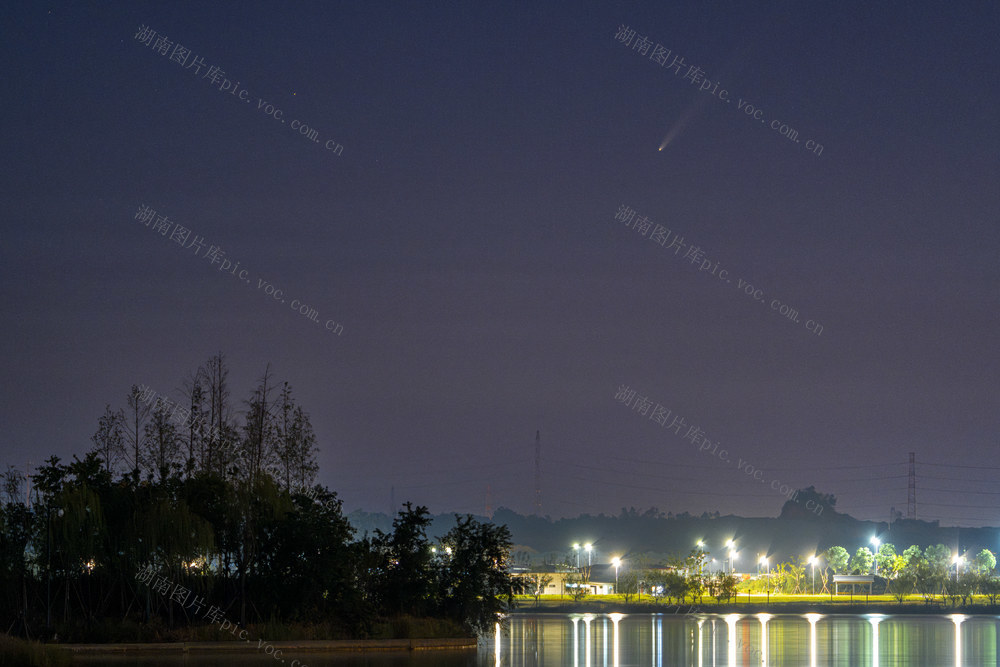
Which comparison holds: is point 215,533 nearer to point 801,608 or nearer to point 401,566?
point 401,566

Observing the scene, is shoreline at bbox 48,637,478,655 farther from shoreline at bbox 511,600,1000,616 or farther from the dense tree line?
shoreline at bbox 511,600,1000,616

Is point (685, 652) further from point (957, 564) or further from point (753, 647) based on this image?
point (957, 564)

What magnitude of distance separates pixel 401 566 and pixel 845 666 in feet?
51.0

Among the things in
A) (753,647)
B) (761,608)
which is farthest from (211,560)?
(761,608)

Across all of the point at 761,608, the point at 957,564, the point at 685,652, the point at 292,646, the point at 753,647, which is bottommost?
the point at 761,608

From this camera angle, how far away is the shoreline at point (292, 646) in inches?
1282

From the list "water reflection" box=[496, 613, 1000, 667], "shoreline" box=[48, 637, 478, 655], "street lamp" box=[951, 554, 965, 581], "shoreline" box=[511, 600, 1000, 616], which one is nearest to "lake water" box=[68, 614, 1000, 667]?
"water reflection" box=[496, 613, 1000, 667]

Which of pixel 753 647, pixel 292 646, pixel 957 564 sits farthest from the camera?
pixel 957 564

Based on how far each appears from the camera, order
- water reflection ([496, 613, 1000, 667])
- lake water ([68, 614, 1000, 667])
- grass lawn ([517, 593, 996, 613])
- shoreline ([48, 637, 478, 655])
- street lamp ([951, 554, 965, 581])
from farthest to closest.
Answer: street lamp ([951, 554, 965, 581]) → grass lawn ([517, 593, 996, 613]) → shoreline ([48, 637, 478, 655]) → water reflection ([496, 613, 1000, 667]) → lake water ([68, 614, 1000, 667])

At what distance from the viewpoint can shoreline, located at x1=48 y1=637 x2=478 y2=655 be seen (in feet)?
107

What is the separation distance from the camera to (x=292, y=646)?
34.0 meters

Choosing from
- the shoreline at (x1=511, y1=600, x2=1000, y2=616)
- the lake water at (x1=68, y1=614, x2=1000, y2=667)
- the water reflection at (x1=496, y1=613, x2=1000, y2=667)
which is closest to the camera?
the lake water at (x1=68, y1=614, x2=1000, y2=667)

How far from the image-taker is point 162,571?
3491cm

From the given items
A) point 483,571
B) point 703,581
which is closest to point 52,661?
point 483,571
